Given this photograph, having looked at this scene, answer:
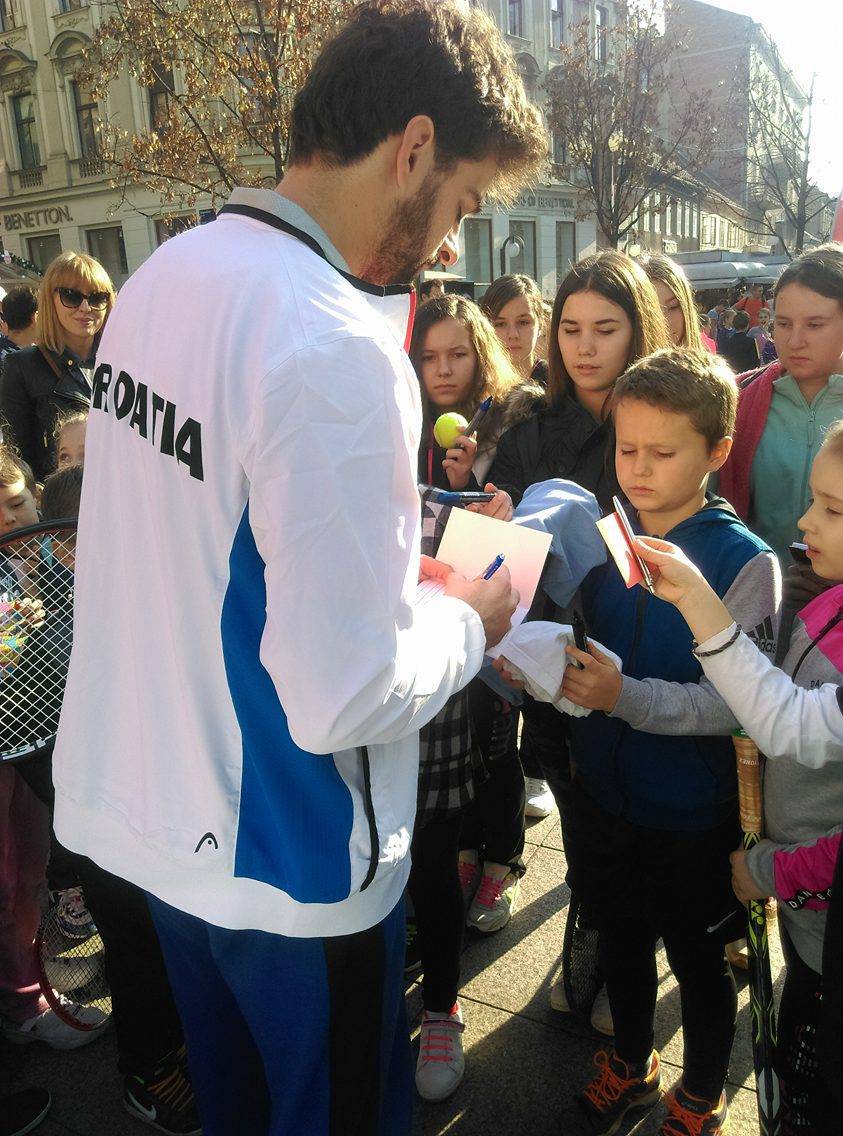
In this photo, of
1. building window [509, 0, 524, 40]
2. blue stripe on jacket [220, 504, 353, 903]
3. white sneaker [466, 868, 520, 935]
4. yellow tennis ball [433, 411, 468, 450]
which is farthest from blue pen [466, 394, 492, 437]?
building window [509, 0, 524, 40]

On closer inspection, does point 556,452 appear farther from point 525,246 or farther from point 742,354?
point 525,246

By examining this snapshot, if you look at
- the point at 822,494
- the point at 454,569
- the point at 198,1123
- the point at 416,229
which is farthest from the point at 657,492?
the point at 198,1123

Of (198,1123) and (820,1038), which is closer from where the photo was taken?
(820,1038)

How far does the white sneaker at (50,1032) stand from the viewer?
7.88ft

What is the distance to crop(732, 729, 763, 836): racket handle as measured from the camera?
170 centimetres

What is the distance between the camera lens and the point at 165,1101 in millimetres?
2125

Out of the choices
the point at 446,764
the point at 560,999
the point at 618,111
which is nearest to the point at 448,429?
the point at 446,764

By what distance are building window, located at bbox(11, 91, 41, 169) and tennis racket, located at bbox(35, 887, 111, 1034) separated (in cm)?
2770

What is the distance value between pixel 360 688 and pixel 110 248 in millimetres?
27166

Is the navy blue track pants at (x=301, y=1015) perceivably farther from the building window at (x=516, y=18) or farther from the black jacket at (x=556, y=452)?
the building window at (x=516, y=18)

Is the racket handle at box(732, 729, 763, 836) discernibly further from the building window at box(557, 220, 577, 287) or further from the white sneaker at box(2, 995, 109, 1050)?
the building window at box(557, 220, 577, 287)

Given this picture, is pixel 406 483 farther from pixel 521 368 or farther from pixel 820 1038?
pixel 521 368

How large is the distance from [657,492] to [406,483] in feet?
3.17

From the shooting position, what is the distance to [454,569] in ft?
5.25
